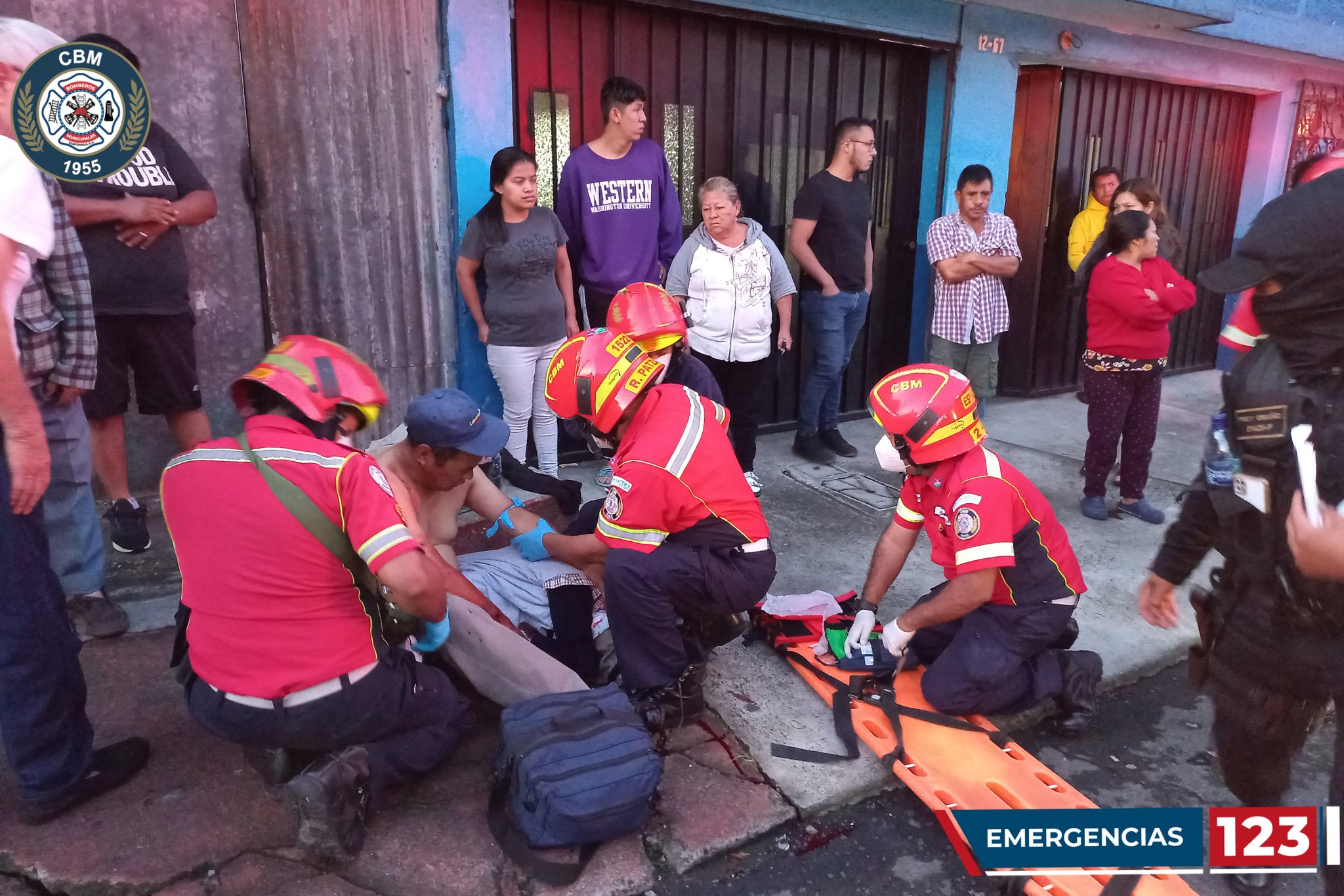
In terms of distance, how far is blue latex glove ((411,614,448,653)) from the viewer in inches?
102

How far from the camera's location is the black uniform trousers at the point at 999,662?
2.88m

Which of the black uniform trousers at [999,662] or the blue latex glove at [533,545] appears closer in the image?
the black uniform trousers at [999,662]

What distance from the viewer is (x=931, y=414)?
2.71 metres

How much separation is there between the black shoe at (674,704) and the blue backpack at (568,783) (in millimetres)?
319

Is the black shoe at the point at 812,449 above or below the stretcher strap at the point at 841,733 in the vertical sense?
above

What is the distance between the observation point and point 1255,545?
1919 millimetres

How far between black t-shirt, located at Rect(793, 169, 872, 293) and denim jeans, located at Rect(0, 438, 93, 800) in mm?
4198

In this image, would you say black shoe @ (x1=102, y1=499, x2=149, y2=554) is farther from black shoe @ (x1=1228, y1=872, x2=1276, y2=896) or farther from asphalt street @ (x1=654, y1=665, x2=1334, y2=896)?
black shoe @ (x1=1228, y1=872, x2=1276, y2=896)

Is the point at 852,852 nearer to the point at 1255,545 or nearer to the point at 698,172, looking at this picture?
the point at 1255,545

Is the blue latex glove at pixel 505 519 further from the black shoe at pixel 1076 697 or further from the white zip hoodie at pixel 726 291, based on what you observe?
the black shoe at pixel 1076 697

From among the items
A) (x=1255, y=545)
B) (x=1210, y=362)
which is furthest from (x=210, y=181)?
(x=1210, y=362)

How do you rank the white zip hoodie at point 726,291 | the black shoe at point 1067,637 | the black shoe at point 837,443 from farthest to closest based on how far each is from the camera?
the black shoe at point 837,443 → the white zip hoodie at point 726,291 → the black shoe at point 1067,637

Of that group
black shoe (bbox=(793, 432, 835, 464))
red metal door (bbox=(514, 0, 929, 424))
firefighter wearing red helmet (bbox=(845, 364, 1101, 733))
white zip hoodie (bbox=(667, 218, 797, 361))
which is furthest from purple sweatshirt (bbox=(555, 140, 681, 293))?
firefighter wearing red helmet (bbox=(845, 364, 1101, 733))

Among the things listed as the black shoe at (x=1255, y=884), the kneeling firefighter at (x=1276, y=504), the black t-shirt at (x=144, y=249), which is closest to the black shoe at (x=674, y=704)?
the kneeling firefighter at (x=1276, y=504)
